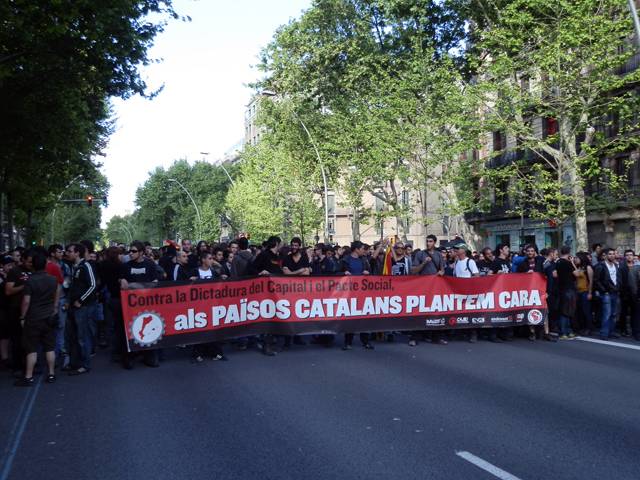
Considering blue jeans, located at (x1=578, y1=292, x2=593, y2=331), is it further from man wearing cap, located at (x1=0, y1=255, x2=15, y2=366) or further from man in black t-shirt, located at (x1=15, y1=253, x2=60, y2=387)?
man wearing cap, located at (x1=0, y1=255, x2=15, y2=366)

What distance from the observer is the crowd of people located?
9.52 m

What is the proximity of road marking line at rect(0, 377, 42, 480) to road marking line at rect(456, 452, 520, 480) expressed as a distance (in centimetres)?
360

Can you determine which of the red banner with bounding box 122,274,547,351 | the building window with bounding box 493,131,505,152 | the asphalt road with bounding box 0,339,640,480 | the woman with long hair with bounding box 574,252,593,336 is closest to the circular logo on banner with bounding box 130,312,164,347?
the red banner with bounding box 122,274,547,351

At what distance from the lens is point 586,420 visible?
6.55 meters

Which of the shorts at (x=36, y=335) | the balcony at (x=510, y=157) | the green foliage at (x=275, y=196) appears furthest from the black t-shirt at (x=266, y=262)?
the green foliage at (x=275, y=196)

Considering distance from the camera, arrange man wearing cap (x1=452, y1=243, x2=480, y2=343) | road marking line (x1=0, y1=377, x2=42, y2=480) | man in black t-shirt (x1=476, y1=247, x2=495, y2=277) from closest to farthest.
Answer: road marking line (x1=0, y1=377, x2=42, y2=480) < man wearing cap (x1=452, y1=243, x2=480, y2=343) < man in black t-shirt (x1=476, y1=247, x2=495, y2=277)

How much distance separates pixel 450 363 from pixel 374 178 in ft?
84.1

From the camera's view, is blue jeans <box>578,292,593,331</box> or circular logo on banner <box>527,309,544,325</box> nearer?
circular logo on banner <box>527,309,544,325</box>

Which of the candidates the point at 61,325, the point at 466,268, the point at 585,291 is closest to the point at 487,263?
the point at 466,268

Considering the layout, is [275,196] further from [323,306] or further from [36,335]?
[36,335]

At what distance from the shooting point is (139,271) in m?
10.7

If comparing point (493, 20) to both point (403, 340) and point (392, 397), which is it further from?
point (392, 397)

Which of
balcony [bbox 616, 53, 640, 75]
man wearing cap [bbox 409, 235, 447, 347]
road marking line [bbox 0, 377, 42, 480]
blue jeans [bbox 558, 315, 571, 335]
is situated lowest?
blue jeans [bbox 558, 315, 571, 335]

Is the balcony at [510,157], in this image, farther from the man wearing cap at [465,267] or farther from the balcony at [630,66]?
the man wearing cap at [465,267]
